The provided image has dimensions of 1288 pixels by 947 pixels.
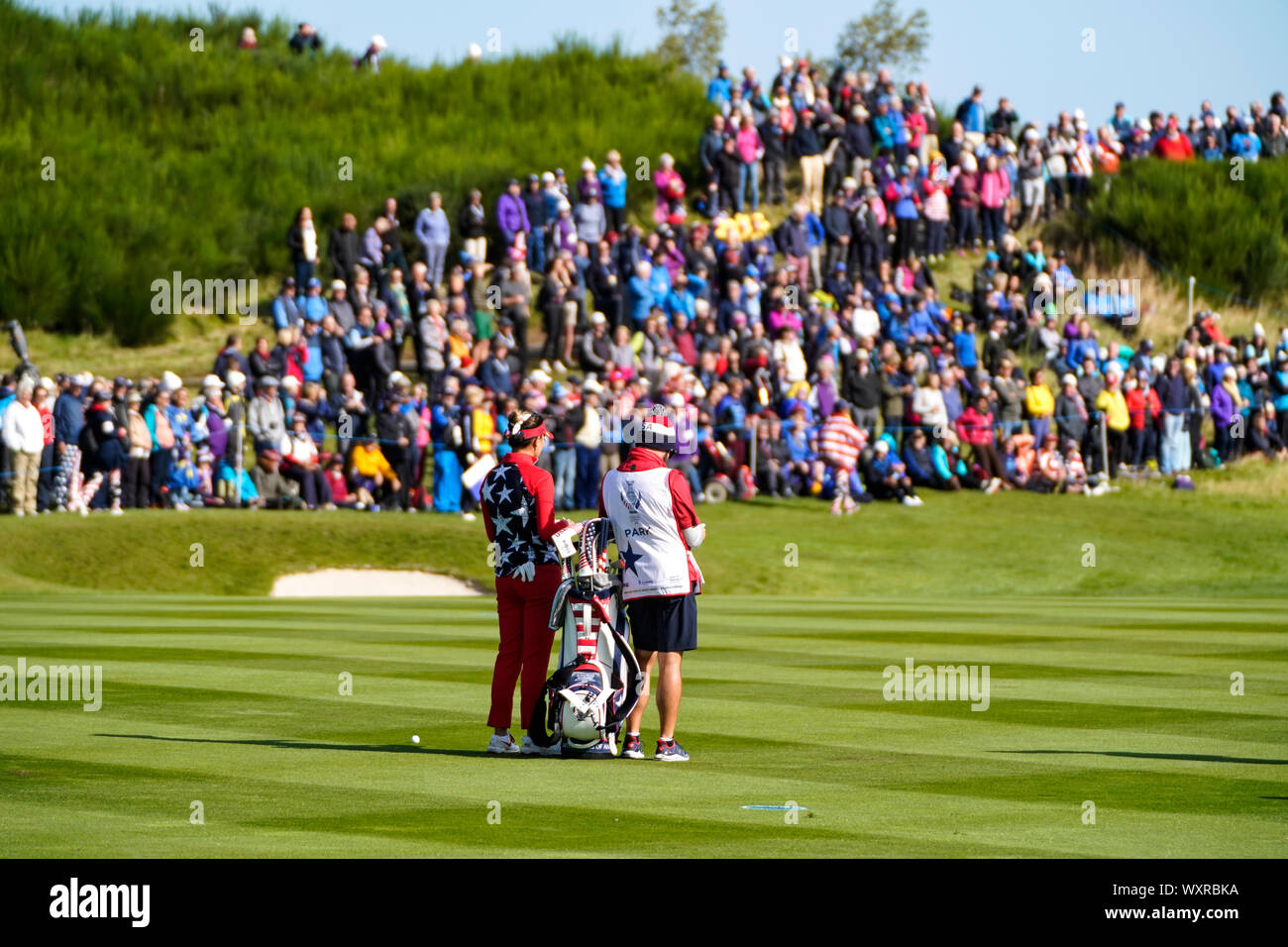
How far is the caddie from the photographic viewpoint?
1189 cm

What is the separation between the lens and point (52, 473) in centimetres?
2772

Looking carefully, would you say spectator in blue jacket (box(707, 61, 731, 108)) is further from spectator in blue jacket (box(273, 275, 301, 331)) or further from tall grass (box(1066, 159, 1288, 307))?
spectator in blue jacket (box(273, 275, 301, 331))

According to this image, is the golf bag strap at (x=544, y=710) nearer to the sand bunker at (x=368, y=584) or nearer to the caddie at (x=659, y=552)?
the caddie at (x=659, y=552)

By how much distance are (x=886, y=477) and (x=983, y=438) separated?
253cm

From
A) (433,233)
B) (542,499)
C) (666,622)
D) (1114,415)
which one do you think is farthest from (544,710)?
(1114,415)

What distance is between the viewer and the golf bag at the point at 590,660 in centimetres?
1205

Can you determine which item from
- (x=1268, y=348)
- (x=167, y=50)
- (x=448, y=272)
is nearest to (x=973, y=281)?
(x=1268, y=348)

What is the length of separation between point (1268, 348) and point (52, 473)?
84.4 ft

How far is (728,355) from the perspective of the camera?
33.9 metres

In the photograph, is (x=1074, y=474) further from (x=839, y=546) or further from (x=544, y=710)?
(x=544, y=710)

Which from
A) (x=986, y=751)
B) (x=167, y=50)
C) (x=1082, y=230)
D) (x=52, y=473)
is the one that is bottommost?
(x=986, y=751)

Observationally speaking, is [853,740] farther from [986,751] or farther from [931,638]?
[931,638]

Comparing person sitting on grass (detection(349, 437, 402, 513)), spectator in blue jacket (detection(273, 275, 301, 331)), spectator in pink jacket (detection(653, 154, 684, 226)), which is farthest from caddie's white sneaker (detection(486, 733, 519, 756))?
spectator in pink jacket (detection(653, 154, 684, 226))
